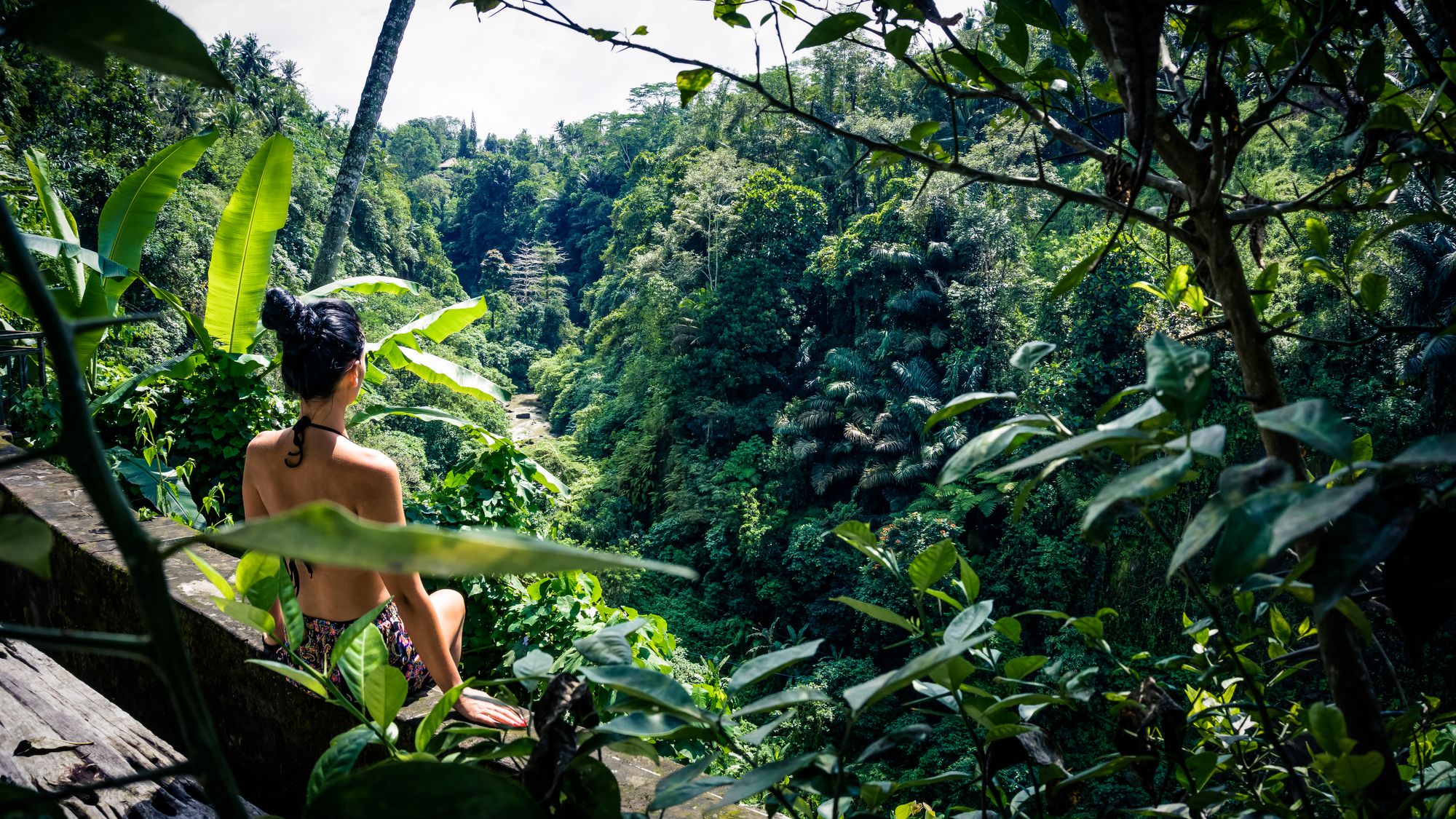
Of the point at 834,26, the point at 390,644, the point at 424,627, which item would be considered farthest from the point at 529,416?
the point at 834,26

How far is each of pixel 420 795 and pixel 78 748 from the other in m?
0.78

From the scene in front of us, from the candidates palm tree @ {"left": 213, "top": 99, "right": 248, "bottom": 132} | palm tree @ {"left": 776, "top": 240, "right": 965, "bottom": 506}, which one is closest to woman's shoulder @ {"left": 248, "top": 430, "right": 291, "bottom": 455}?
palm tree @ {"left": 776, "top": 240, "right": 965, "bottom": 506}

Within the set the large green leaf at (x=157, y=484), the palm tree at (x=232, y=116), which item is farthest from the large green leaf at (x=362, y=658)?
the palm tree at (x=232, y=116)

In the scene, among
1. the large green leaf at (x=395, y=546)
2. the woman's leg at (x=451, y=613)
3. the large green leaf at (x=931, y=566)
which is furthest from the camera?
the woman's leg at (x=451, y=613)

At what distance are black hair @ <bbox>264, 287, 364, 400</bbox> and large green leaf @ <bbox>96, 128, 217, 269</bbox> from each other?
1.94 meters

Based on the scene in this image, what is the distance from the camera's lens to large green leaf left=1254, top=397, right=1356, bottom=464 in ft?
0.85

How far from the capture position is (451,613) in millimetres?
1412

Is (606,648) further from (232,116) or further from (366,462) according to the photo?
(232,116)

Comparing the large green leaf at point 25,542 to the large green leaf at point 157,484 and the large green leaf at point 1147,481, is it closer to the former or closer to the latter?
the large green leaf at point 1147,481

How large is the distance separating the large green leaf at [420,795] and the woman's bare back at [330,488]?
120cm

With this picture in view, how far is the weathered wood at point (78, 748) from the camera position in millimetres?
686

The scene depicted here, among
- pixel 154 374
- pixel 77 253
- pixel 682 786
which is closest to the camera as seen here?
pixel 682 786

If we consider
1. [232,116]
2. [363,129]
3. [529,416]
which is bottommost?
[529,416]

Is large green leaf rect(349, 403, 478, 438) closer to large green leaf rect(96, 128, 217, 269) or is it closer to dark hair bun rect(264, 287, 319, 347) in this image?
dark hair bun rect(264, 287, 319, 347)
